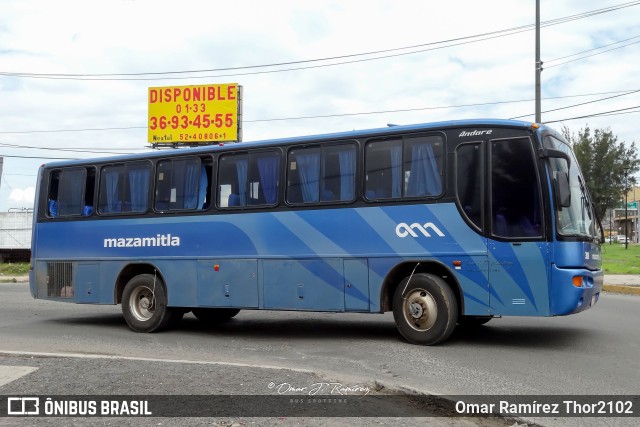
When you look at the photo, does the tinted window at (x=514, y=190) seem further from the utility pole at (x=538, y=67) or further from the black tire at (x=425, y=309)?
the utility pole at (x=538, y=67)

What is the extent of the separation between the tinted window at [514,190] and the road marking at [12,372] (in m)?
5.87

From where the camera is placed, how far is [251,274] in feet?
34.7

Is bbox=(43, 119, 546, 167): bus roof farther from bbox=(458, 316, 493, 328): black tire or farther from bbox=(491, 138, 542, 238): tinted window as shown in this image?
bbox=(458, 316, 493, 328): black tire

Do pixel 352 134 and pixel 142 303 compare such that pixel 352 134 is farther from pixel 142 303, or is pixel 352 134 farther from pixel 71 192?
pixel 71 192

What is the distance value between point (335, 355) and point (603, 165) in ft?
164

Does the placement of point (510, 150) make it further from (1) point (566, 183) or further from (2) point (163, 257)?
(2) point (163, 257)

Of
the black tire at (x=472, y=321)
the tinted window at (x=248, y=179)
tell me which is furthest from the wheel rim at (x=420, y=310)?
the tinted window at (x=248, y=179)

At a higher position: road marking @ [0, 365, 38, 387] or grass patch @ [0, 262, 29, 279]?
road marking @ [0, 365, 38, 387]

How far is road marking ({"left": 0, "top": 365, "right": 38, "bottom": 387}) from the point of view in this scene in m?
6.57

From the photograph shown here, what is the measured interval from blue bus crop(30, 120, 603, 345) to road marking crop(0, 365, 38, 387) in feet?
13.2

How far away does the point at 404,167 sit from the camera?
31.4 ft

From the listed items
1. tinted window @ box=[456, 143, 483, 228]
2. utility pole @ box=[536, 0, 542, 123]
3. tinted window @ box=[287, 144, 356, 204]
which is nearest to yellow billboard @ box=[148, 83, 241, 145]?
utility pole @ box=[536, 0, 542, 123]

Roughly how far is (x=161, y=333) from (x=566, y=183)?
22.8 ft

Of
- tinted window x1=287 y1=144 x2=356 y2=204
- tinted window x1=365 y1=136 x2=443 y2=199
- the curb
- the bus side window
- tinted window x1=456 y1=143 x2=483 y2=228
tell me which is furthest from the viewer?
the curb
